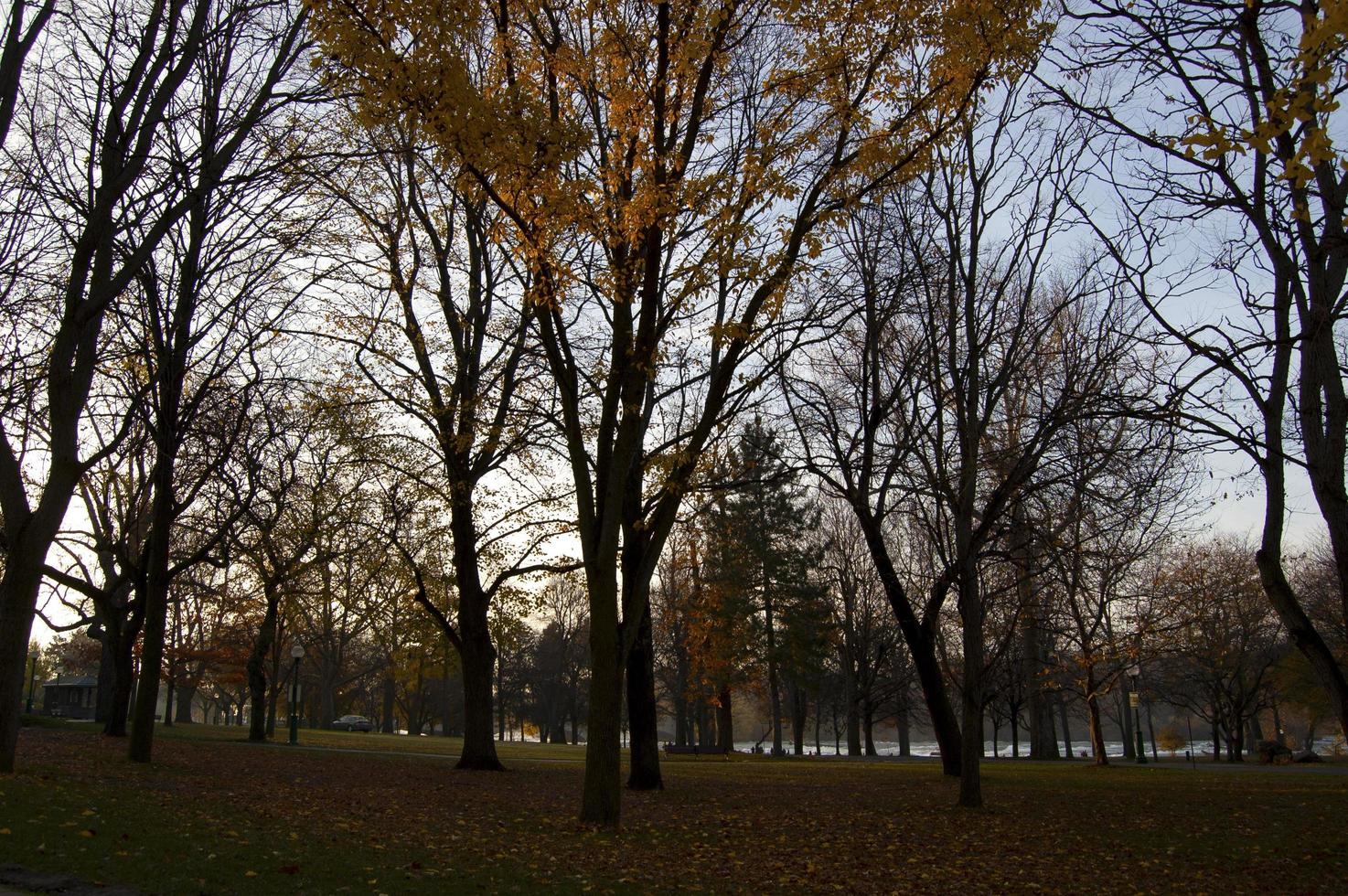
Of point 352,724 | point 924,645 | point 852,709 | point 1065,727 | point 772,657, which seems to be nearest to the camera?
point 924,645

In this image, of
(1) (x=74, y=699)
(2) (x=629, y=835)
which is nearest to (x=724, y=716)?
(2) (x=629, y=835)

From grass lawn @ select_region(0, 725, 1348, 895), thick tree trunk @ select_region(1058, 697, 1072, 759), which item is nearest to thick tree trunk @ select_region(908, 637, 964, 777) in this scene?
grass lawn @ select_region(0, 725, 1348, 895)

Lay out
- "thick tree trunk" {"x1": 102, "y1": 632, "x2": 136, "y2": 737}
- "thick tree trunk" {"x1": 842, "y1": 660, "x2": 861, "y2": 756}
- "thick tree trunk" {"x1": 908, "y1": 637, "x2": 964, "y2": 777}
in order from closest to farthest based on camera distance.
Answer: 1. "thick tree trunk" {"x1": 908, "y1": 637, "x2": 964, "y2": 777}
2. "thick tree trunk" {"x1": 102, "y1": 632, "x2": 136, "y2": 737}
3. "thick tree trunk" {"x1": 842, "y1": 660, "x2": 861, "y2": 756}

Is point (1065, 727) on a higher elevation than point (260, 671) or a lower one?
lower

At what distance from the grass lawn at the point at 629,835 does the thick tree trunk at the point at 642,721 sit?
0.55 m

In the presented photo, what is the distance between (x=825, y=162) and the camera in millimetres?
10828

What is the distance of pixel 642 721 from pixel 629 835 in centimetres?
574

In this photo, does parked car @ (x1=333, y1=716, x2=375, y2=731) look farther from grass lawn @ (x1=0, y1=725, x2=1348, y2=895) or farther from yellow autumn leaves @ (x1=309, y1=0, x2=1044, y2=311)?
yellow autumn leaves @ (x1=309, y1=0, x2=1044, y2=311)

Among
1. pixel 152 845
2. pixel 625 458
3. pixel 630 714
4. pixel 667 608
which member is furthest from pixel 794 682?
pixel 152 845

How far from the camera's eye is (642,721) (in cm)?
1534

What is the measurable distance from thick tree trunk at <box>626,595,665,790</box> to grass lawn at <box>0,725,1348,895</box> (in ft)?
1.79

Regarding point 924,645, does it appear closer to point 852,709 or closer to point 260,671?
point 260,671

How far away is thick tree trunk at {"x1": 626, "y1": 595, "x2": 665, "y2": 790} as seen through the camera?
49.4ft

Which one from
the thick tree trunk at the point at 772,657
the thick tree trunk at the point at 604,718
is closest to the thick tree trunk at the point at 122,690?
the thick tree trunk at the point at 604,718
